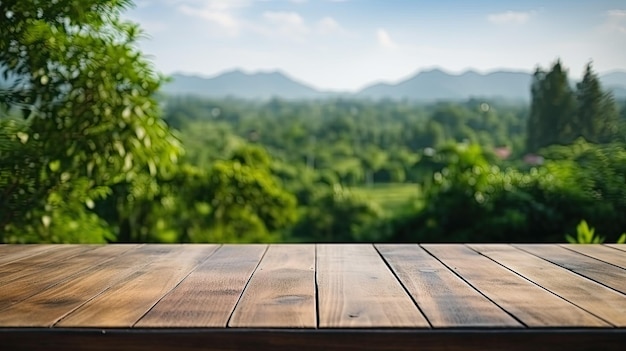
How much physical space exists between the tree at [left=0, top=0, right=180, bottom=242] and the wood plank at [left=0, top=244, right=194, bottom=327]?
0.76 metres

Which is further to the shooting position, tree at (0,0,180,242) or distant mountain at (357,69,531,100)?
distant mountain at (357,69,531,100)

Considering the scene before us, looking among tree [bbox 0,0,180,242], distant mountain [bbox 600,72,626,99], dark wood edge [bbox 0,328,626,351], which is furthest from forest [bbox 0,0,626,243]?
dark wood edge [bbox 0,328,626,351]

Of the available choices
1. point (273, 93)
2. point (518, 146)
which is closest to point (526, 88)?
point (518, 146)

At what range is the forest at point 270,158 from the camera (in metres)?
2.92

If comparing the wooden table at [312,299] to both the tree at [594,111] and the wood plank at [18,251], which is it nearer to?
the wood plank at [18,251]

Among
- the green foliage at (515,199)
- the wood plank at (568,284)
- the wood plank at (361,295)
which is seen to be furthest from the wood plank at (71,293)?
the green foliage at (515,199)

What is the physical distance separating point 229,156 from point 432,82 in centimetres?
124

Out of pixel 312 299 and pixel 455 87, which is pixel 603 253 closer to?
pixel 312 299

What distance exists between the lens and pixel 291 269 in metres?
1.98

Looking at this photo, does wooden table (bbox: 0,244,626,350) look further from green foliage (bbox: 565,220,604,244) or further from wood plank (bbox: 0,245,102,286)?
green foliage (bbox: 565,220,604,244)

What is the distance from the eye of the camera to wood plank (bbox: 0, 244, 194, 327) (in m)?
1.40

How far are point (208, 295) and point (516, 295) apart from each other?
0.64 m

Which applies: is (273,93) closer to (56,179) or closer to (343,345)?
(56,179)

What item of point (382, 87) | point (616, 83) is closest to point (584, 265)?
point (616, 83)
